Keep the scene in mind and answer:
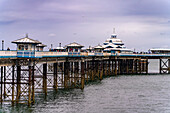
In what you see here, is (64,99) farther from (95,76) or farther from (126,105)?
(95,76)

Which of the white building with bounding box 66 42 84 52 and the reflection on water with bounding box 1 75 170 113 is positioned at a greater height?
the white building with bounding box 66 42 84 52

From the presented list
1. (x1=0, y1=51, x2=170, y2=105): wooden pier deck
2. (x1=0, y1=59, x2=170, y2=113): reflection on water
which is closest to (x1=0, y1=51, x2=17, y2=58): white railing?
(x1=0, y1=51, x2=170, y2=105): wooden pier deck

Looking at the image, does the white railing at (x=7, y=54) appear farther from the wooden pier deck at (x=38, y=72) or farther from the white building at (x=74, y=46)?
the white building at (x=74, y=46)

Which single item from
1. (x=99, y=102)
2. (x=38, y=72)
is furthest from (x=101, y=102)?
(x=38, y=72)

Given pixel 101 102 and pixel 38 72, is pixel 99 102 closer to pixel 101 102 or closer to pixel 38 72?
pixel 101 102

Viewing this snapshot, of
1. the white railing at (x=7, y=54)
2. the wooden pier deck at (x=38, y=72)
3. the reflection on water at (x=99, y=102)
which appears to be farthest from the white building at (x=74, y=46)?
the white railing at (x=7, y=54)

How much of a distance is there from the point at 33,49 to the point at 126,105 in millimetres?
15113

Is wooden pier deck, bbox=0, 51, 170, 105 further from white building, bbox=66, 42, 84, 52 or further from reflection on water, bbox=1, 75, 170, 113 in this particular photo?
reflection on water, bbox=1, 75, 170, 113

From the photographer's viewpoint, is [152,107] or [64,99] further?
[64,99]

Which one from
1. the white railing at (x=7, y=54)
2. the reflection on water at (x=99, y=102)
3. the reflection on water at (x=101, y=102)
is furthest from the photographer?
the reflection on water at (x=101, y=102)

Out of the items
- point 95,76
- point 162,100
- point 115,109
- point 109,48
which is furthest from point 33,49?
point 109,48

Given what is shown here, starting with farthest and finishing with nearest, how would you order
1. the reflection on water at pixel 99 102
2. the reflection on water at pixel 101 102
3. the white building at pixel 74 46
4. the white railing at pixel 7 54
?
1. the white building at pixel 74 46
2. the reflection on water at pixel 101 102
3. the reflection on water at pixel 99 102
4. the white railing at pixel 7 54

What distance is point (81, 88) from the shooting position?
64.1 m

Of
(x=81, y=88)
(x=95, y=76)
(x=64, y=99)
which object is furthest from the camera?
(x=95, y=76)
